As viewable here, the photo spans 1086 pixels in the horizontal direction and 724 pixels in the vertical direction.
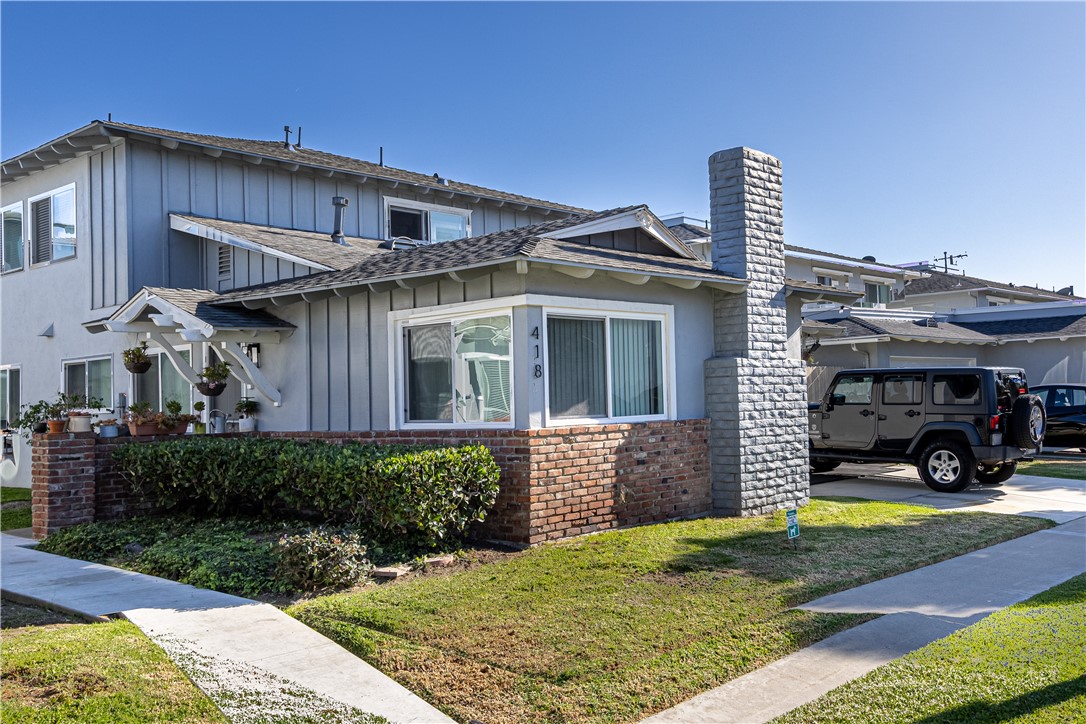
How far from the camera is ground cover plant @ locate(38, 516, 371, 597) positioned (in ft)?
24.9

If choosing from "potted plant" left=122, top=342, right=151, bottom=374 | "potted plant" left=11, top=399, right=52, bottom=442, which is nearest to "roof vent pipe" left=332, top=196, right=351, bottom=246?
"potted plant" left=122, top=342, right=151, bottom=374

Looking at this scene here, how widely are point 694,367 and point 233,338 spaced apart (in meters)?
6.19

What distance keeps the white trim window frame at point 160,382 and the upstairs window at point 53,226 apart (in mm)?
3023

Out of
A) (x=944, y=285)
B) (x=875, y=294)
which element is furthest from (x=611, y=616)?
(x=944, y=285)

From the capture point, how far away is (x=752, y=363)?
11250 millimetres

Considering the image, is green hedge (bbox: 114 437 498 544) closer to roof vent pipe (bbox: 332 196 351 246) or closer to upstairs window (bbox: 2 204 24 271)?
roof vent pipe (bbox: 332 196 351 246)

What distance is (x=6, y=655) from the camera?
557 centimetres

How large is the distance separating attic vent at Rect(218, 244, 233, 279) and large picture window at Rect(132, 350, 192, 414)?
56.6 inches

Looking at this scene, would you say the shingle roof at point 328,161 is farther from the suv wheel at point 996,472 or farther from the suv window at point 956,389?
the suv wheel at point 996,472

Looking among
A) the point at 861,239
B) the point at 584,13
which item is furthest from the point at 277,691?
the point at 861,239

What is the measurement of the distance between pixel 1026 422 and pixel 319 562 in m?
10.7

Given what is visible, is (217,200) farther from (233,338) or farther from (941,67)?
(941,67)

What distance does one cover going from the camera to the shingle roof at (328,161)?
15375mm

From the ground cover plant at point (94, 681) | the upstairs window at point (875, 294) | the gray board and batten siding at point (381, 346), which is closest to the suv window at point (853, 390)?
the gray board and batten siding at point (381, 346)
